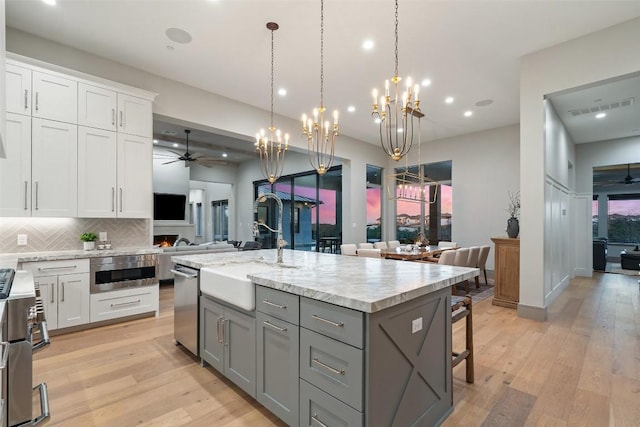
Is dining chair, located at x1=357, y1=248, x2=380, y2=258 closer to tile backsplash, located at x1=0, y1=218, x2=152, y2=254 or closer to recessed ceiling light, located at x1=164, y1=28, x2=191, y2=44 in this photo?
tile backsplash, located at x1=0, y1=218, x2=152, y2=254

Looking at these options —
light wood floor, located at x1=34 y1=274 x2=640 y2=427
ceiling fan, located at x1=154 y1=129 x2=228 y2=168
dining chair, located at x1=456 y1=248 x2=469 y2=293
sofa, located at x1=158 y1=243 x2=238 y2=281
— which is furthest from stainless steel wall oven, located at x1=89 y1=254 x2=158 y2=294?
dining chair, located at x1=456 y1=248 x2=469 y2=293

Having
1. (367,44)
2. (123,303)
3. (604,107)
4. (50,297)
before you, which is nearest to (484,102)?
(604,107)

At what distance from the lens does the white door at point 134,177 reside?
13.0 feet

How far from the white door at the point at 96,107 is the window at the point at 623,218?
47.5 feet

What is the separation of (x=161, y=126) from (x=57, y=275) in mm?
4740

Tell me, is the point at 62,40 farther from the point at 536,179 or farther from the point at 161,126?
the point at 536,179

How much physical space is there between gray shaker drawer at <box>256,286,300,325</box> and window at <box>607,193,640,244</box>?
44.7 feet

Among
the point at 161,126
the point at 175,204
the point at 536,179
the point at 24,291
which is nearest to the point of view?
the point at 24,291

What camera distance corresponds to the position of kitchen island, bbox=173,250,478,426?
4.61ft

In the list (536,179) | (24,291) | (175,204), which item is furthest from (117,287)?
(175,204)

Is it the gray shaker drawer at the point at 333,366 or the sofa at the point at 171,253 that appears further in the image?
the sofa at the point at 171,253

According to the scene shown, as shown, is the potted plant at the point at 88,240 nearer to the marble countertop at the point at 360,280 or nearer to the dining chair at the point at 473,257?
the marble countertop at the point at 360,280

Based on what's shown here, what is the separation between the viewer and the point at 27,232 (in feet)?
11.8

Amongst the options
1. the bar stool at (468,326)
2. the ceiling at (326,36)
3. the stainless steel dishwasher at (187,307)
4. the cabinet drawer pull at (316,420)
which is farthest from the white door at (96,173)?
the bar stool at (468,326)
